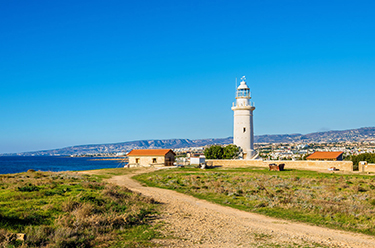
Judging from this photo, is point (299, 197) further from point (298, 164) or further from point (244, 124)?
point (244, 124)

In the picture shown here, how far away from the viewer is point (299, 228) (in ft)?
39.3

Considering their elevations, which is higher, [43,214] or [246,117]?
[246,117]

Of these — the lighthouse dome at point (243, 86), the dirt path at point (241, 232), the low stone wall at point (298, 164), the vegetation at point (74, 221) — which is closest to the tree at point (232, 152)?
the low stone wall at point (298, 164)

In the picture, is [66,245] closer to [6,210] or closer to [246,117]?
[6,210]

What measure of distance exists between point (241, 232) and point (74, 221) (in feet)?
19.7

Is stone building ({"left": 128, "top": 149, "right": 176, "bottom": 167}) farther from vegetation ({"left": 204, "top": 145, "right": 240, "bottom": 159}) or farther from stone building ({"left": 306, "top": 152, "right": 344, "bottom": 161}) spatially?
stone building ({"left": 306, "top": 152, "right": 344, "bottom": 161})

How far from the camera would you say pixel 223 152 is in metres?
44.4

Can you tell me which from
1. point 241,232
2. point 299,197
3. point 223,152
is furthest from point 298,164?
point 241,232

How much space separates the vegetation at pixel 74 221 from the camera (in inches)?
376

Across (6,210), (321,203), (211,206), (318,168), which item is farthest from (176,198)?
(318,168)

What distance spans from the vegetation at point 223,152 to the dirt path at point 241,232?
91.5 feet

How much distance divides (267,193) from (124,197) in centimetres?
857

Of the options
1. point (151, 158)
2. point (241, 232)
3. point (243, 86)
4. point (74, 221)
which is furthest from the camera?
point (243, 86)

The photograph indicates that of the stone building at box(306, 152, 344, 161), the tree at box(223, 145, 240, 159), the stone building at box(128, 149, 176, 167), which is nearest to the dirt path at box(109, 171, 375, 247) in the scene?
the stone building at box(128, 149, 176, 167)
